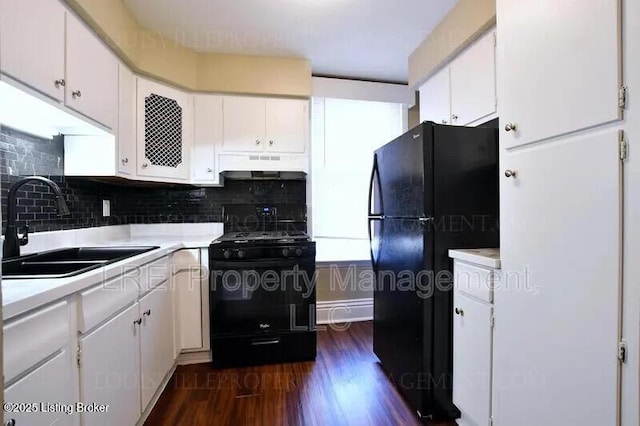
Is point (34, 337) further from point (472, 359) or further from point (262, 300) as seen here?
point (472, 359)

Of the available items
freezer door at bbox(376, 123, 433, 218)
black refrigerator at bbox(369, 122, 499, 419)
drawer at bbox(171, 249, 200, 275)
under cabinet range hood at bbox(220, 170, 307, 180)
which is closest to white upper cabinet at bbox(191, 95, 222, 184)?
under cabinet range hood at bbox(220, 170, 307, 180)

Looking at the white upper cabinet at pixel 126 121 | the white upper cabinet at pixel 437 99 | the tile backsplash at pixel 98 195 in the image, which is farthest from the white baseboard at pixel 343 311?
the white upper cabinet at pixel 126 121

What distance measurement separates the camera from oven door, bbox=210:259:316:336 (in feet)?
7.06

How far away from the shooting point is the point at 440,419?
164cm

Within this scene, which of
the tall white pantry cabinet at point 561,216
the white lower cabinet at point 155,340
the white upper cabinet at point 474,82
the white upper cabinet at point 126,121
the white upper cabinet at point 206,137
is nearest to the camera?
the tall white pantry cabinet at point 561,216

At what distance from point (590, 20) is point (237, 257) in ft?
6.76

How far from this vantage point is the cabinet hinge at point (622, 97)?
84cm

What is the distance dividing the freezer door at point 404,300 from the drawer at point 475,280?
0.45ft

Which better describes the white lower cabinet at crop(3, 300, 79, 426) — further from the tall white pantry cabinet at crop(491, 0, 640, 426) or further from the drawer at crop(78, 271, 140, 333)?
the tall white pantry cabinet at crop(491, 0, 640, 426)

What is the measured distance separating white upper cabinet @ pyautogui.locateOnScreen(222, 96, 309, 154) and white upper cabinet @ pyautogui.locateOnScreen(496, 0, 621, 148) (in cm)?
163

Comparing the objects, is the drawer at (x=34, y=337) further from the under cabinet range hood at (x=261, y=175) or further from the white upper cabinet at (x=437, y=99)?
the white upper cabinet at (x=437, y=99)

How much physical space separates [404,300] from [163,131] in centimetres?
211

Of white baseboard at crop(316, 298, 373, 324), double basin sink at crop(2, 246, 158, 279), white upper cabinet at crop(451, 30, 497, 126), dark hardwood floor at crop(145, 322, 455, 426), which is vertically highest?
white upper cabinet at crop(451, 30, 497, 126)

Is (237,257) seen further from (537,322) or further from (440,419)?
(537,322)
